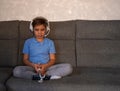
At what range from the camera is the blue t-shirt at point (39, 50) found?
270cm

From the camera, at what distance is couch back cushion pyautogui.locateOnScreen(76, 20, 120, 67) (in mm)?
2814

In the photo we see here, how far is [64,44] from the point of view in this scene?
2875 mm

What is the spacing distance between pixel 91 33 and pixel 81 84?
2.81 feet

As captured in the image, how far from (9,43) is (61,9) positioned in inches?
31.7

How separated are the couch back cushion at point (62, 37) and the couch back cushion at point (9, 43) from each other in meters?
0.07

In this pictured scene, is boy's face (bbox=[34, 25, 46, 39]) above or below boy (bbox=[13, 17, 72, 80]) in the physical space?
above

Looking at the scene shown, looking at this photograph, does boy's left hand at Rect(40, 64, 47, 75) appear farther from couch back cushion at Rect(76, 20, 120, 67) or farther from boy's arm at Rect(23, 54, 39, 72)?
couch back cushion at Rect(76, 20, 120, 67)

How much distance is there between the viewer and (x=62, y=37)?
9.48ft

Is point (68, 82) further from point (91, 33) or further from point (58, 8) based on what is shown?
point (58, 8)

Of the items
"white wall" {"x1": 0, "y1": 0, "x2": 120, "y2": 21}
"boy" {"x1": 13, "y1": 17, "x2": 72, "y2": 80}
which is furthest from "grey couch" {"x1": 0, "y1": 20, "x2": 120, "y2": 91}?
"white wall" {"x1": 0, "y1": 0, "x2": 120, "y2": 21}

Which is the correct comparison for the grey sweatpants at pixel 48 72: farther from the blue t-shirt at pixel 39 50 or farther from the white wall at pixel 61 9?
the white wall at pixel 61 9

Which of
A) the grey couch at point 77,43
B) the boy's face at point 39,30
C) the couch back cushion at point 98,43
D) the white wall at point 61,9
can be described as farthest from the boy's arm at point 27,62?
the white wall at point 61,9

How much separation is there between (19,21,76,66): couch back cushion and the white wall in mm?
279

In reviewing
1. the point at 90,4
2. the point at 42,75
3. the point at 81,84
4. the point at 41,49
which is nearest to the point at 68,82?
the point at 81,84
